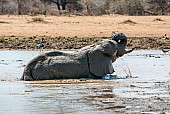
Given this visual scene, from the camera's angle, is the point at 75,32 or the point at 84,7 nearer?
the point at 75,32

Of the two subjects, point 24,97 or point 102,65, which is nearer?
point 24,97

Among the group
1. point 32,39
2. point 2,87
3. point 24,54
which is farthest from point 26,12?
point 2,87

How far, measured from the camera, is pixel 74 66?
14.4m

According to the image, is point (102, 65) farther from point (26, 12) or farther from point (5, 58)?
point (26, 12)

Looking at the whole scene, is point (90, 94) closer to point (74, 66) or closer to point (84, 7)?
point (74, 66)

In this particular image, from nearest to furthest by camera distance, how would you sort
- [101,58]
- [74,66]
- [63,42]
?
[74,66], [101,58], [63,42]

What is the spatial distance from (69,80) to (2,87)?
1809 mm

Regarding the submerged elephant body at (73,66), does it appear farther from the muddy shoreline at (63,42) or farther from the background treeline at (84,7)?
the background treeline at (84,7)

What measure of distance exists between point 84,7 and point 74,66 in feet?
143

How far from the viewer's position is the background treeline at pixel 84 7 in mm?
45656

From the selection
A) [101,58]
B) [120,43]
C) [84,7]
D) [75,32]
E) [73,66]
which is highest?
[120,43]

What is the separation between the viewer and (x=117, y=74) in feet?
51.6

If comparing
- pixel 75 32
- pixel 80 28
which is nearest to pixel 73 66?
pixel 75 32

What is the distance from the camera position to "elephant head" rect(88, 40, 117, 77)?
1440 cm
